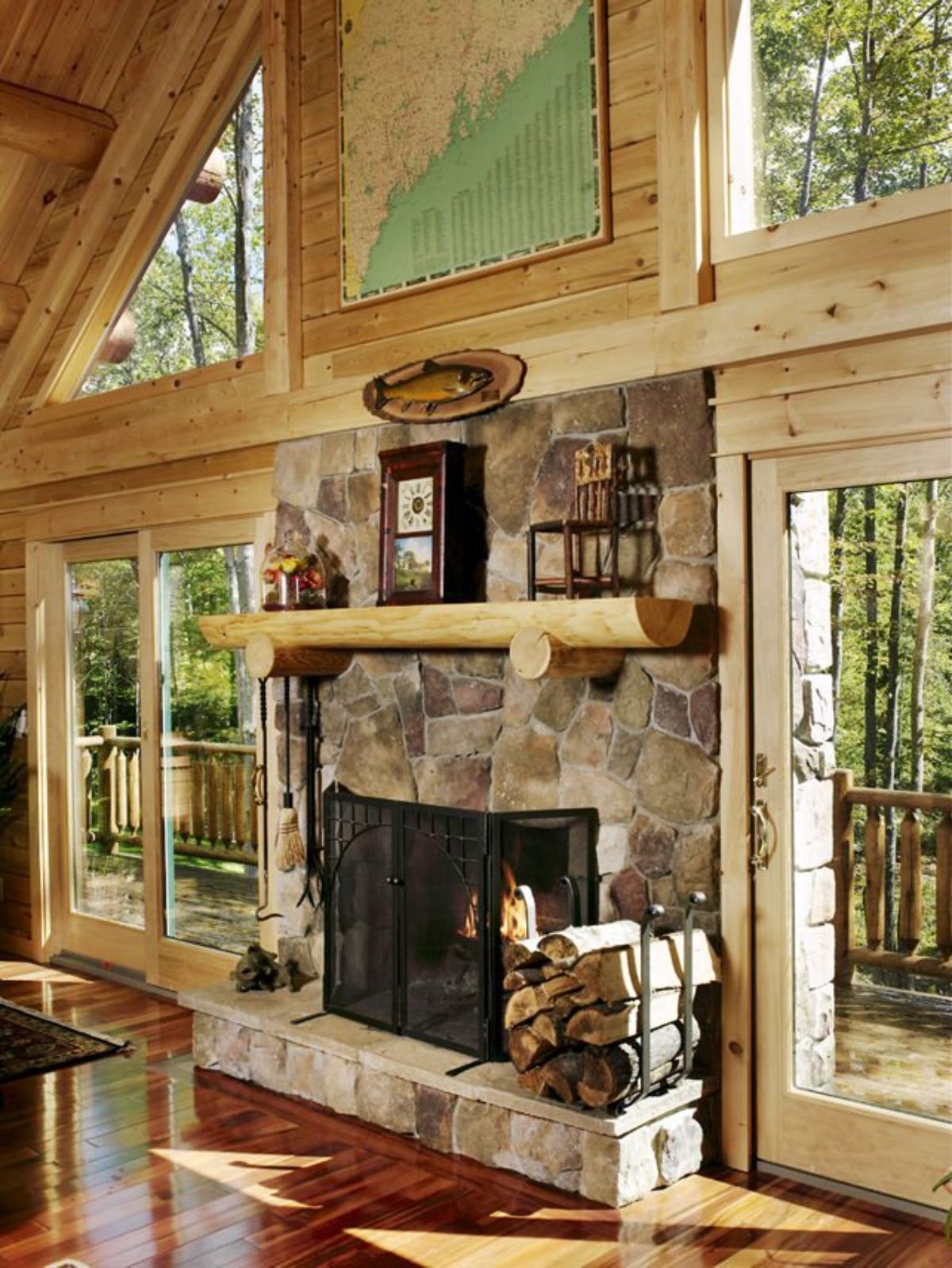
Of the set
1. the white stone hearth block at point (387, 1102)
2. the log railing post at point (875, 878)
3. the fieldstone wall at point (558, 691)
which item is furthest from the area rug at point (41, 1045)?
the log railing post at point (875, 878)

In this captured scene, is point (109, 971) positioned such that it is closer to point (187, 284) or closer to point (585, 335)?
point (187, 284)

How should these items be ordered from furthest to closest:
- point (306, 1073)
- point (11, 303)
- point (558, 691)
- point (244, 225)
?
point (11, 303) → point (244, 225) → point (306, 1073) → point (558, 691)

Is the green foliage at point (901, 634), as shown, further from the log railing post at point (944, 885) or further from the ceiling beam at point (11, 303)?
the ceiling beam at point (11, 303)

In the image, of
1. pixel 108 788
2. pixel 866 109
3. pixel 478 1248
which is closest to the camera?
pixel 478 1248

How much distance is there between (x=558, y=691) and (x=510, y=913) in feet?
2.27

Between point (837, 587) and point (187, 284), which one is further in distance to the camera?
point (187, 284)

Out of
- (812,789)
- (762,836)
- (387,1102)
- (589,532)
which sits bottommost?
(387,1102)

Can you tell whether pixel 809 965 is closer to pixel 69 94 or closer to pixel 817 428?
pixel 817 428

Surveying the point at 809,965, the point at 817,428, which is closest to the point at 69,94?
the point at 817,428

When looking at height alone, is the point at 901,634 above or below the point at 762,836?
above

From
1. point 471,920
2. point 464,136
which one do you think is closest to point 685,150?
point 464,136

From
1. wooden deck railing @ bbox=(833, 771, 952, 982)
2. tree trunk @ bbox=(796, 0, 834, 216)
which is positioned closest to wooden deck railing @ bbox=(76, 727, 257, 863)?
wooden deck railing @ bbox=(833, 771, 952, 982)

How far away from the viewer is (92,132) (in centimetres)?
595

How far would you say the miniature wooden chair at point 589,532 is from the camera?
Answer: 150 inches
